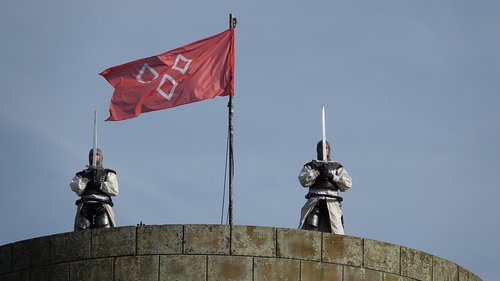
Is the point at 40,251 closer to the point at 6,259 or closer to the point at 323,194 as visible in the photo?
the point at 6,259

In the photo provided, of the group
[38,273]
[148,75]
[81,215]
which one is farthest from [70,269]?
[148,75]

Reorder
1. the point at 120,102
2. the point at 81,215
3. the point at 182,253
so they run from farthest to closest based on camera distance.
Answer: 1. the point at 120,102
2. the point at 81,215
3. the point at 182,253

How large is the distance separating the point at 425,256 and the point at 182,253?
5.61m

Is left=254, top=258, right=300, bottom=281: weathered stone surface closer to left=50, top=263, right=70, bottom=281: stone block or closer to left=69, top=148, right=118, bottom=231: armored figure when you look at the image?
left=50, top=263, right=70, bottom=281: stone block

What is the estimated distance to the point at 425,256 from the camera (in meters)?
39.5

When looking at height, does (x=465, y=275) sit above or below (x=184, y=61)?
below

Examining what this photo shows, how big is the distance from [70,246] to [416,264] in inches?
296

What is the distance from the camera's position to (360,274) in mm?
38281

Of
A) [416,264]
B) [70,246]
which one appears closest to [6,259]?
[70,246]

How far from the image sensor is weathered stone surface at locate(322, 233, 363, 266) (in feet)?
125

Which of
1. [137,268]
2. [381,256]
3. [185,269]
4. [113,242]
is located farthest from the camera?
[381,256]

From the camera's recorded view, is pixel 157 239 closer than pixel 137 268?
No

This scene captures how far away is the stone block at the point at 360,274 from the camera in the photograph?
3816 centimetres

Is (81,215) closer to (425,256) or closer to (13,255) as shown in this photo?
(13,255)
